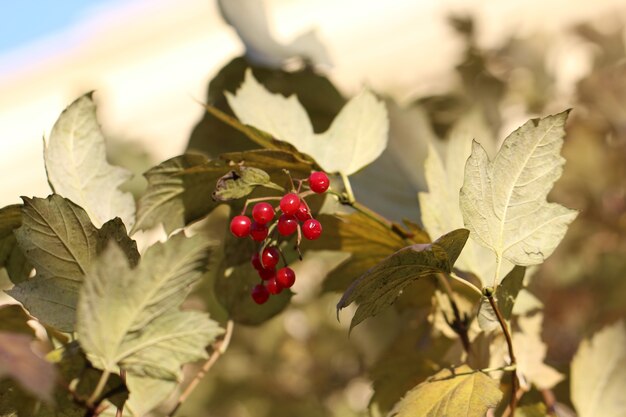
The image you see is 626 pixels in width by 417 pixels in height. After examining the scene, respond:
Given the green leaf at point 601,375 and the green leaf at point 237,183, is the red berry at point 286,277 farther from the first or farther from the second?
the green leaf at point 601,375

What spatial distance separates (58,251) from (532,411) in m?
0.29

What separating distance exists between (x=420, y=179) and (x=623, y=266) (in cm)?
29

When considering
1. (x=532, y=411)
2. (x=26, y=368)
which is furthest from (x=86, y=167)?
(x=532, y=411)

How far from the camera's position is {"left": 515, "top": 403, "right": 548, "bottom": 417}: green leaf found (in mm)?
465

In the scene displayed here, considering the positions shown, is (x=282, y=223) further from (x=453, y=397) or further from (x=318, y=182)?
(x=453, y=397)

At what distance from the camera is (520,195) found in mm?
398

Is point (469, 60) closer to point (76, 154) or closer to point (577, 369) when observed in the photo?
point (577, 369)

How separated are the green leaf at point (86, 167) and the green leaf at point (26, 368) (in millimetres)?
139

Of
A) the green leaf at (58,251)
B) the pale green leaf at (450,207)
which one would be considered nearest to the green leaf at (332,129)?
the pale green leaf at (450,207)

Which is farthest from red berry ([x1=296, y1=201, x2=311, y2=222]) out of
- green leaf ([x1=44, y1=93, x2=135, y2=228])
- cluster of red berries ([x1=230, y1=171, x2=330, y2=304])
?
green leaf ([x1=44, y1=93, x2=135, y2=228])

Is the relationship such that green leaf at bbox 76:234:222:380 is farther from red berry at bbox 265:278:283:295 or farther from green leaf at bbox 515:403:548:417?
green leaf at bbox 515:403:548:417

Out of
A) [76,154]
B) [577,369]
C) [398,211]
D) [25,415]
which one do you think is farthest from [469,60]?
[25,415]

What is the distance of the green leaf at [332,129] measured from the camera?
1.68ft

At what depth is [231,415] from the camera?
102 centimetres
